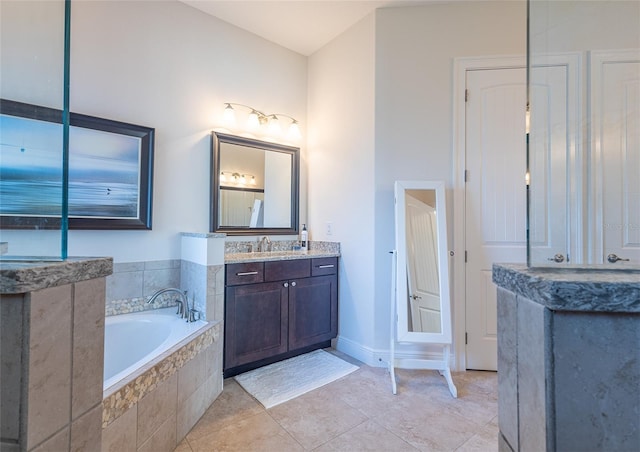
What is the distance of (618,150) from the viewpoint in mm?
960

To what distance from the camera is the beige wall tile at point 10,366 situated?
0.41 meters

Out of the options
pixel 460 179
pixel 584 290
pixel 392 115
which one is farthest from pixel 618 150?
pixel 392 115

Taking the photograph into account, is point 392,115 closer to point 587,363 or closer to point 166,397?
point 587,363

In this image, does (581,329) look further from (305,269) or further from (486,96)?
(486,96)

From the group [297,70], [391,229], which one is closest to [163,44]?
[297,70]

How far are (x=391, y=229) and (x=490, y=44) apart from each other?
1.72m

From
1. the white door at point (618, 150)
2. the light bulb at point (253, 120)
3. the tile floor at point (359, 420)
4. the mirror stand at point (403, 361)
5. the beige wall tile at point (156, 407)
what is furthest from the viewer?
the light bulb at point (253, 120)

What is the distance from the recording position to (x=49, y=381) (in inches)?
17.7

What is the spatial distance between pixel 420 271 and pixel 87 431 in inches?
84.8

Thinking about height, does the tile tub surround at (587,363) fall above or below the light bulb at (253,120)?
below

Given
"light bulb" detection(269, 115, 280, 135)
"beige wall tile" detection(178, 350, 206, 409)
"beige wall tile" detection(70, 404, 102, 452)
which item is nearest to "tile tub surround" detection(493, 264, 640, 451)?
"beige wall tile" detection(70, 404, 102, 452)

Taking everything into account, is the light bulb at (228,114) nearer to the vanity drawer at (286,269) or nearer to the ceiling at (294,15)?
the ceiling at (294,15)

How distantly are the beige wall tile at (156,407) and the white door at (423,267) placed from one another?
164cm

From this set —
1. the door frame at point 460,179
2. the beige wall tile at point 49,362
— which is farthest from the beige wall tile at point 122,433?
the door frame at point 460,179
